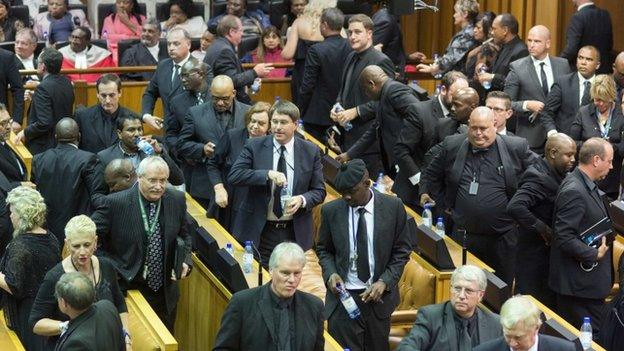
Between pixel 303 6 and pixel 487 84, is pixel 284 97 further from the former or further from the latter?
pixel 487 84

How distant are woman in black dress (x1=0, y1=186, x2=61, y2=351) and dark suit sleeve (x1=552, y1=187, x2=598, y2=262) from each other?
2.80 m

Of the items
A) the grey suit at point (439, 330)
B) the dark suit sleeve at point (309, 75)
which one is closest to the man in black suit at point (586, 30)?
the dark suit sleeve at point (309, 75)

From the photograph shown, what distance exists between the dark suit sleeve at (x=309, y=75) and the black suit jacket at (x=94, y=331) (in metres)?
5.08

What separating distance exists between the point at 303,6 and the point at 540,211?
5.22 meters

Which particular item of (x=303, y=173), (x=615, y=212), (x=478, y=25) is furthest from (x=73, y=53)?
(x=615, y=212)

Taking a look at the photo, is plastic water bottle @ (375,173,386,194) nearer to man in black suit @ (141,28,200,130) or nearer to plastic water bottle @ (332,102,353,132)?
plastic water bottle @ (332,102,353,132)

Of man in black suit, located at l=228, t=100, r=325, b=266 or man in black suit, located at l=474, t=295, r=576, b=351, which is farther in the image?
man in black suit, located at l=228, t=100, r=325, b=266

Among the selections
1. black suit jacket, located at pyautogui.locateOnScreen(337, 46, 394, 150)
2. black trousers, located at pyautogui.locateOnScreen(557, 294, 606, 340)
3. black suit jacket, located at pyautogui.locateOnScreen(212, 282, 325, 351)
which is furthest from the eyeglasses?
black suit jacket, located at pyautogui.locateOnScreen(337, 46, 394, 150)

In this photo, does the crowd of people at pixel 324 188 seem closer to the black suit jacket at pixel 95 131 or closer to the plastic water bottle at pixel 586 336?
the black suit jacket at pixel 95 131

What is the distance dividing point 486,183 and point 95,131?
2843mm

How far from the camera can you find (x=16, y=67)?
10.8m

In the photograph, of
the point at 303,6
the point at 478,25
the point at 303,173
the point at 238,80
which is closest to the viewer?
the point at 303,173

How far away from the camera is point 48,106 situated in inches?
406

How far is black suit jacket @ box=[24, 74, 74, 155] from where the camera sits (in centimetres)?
1030
